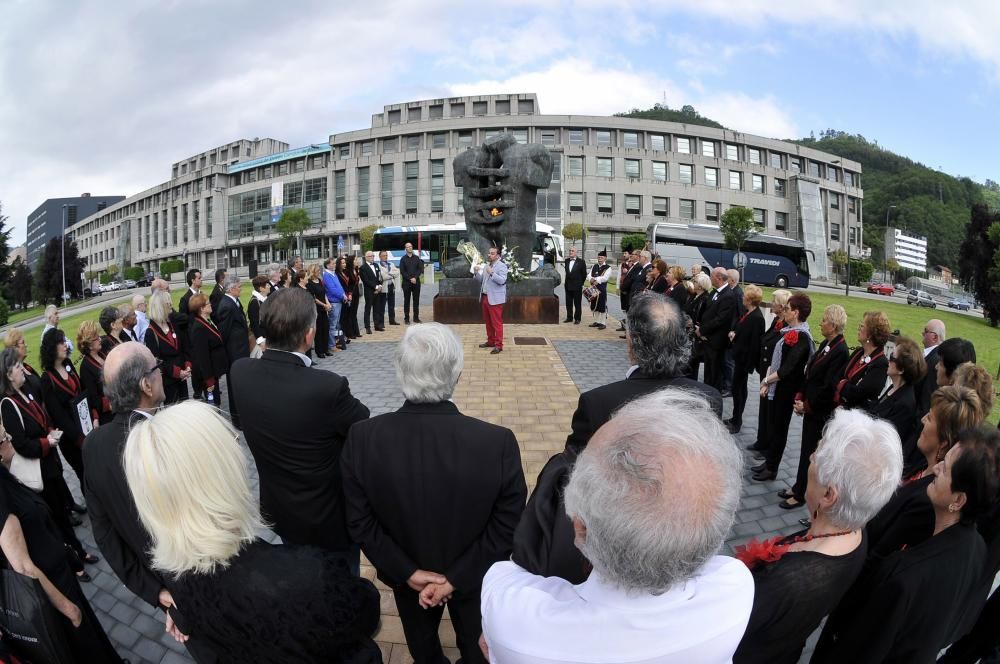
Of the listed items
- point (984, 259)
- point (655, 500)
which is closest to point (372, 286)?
point (655, 500)

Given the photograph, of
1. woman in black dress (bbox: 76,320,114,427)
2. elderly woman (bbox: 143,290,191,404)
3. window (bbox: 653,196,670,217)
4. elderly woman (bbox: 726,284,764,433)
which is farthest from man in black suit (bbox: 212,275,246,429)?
window (bbox: 653,196,670,217)

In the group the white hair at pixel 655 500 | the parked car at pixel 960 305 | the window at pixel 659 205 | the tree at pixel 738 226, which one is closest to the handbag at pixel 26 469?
the white hair at pixel 655 500

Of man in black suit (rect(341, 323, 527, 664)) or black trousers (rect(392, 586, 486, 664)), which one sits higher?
man in black suit (rect(341, 323, 527, 664))

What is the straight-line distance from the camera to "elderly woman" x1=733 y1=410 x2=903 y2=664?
1.60m

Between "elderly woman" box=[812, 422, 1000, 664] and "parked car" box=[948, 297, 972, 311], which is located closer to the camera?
"elderly woman" box=[812, 422, 1000, 664]

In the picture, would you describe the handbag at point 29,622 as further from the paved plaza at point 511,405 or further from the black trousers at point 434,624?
the black trousers at point 434,624

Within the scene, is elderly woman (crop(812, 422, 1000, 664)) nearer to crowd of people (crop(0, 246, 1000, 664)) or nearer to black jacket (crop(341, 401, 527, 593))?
crowd of people (crop(0, 246, 1000, 664))

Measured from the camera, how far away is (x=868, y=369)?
4.07m

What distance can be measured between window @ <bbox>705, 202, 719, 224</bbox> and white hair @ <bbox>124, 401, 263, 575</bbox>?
64.4 meters

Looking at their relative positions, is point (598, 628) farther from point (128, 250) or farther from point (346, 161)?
point (128, 250)

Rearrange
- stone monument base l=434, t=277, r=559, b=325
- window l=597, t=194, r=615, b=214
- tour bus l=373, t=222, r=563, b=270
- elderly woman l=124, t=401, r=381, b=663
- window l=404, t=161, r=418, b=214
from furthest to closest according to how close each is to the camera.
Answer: window l=597, t=194, r=615, b=214 → window l=404, t=161, r=418, b=214 → tour bus l=373, t=222, r=563, b=270 → stone monument base l=434, t=277, r=559, b=325 → elderly woman l=124, t=401, r=381, b=663

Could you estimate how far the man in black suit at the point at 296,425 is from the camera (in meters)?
2.51

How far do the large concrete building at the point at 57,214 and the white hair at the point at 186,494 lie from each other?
13931 centimetres

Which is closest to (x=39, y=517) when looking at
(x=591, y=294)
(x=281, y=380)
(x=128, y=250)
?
(x=281, y=380)
